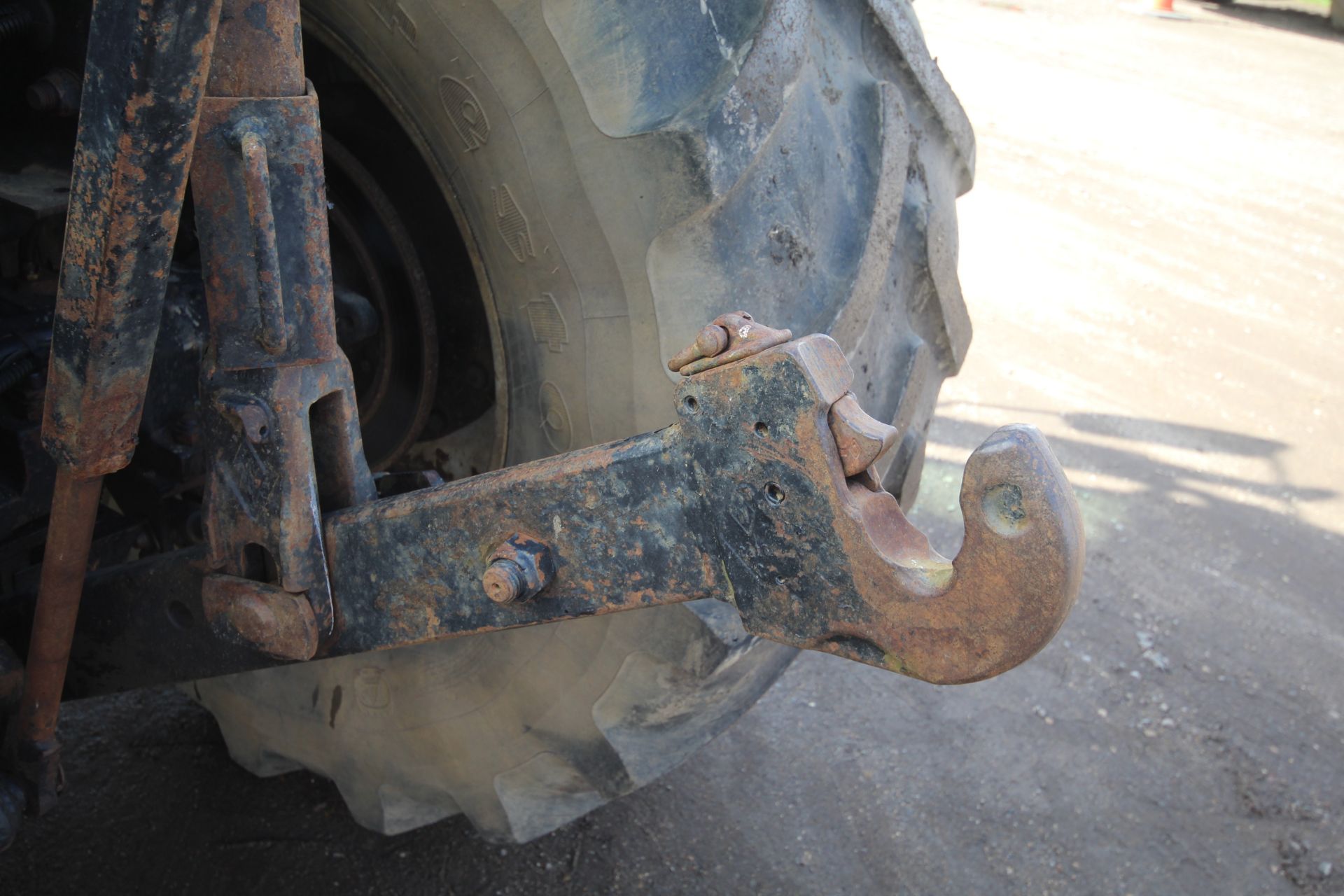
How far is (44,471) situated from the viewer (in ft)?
4.09

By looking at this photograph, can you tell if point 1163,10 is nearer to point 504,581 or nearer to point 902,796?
point 902,796

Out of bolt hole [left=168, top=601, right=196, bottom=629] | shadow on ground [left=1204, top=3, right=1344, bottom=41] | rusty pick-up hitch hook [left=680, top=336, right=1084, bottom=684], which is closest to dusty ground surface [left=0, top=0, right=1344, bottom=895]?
bolt hole [left=168, top=601, right=196, bottom=629]

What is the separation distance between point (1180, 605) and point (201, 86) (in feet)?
7.94

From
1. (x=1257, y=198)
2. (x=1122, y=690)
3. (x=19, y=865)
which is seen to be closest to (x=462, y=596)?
(x=19, y=865)

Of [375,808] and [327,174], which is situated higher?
[327,174]

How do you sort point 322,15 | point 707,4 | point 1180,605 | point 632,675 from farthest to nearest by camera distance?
point 1180,605 < point 632,675 < point 322,15 < point 707,4

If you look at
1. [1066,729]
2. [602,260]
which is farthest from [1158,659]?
[602,260]

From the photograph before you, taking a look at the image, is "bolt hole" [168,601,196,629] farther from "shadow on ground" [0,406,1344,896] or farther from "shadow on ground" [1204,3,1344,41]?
"shadow on ground" [1204,3,1344,41]

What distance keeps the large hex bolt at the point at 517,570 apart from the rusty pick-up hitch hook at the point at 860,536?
0.57 feet

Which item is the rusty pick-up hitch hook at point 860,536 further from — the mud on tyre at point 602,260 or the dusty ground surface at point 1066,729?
the dusty ground surface at point 1066,729

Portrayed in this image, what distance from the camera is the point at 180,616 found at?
125 cm

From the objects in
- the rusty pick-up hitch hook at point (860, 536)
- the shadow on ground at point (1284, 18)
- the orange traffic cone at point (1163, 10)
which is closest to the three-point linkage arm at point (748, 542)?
the rusty pick-up hitch hook at point (860, 536)

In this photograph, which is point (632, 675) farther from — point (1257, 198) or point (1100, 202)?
point (1257, 198)

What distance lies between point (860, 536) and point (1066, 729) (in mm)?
1571
